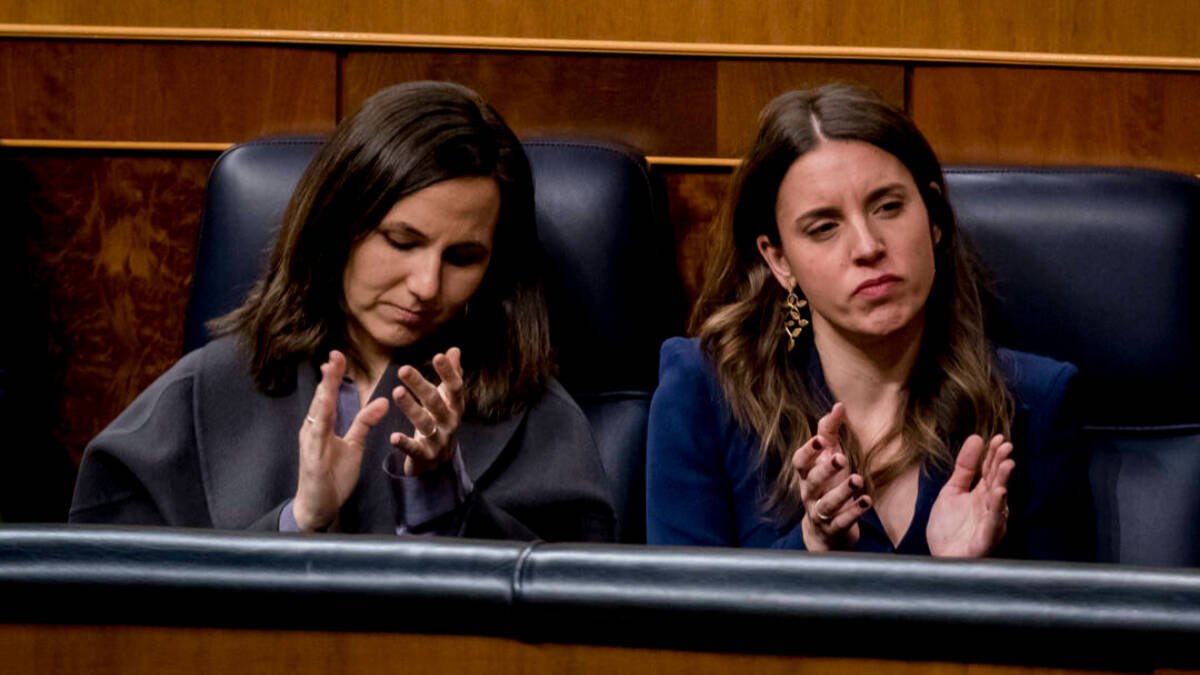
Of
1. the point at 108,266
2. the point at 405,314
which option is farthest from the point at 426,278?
the point at 108,266

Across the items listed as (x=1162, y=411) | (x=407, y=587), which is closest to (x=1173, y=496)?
(x=1162, y=411)

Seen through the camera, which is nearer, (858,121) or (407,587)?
(407,587)

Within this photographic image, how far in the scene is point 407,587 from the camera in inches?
24.4

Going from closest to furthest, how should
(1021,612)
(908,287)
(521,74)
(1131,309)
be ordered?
(1021,612) < (908,287) < (1131,309) < (521,74)

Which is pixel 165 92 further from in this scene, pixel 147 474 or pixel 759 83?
pixel 759 83

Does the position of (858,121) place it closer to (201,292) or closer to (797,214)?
(797,214)

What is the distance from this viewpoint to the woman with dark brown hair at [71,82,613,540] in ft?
4.06

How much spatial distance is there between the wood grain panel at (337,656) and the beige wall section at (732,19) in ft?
3.75

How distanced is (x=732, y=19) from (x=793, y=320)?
0.49 metres

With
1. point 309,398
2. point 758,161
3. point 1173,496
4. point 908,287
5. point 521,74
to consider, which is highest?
point 521,74

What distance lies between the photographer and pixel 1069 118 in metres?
1.59

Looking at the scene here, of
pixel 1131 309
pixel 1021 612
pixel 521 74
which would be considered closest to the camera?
pixel 1021 612

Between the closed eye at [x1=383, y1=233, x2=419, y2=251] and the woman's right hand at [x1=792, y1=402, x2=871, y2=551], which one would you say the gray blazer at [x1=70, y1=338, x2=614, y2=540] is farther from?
the woman's right hand at [x1=792, y1=402, x2=871, y2=551]

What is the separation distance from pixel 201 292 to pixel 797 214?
1.94ft
